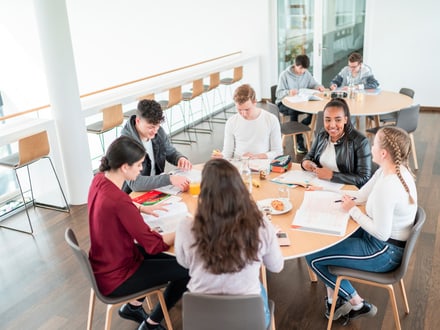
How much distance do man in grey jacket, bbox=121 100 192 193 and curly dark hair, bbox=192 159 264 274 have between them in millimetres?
1175

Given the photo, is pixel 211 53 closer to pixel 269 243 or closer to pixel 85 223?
pixel 85 223

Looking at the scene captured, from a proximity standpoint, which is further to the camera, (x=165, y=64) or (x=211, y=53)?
(x=165, y=64)

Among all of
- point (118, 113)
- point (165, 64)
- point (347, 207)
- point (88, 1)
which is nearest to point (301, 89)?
point (118, 113)

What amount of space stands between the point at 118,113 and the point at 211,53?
4.51m

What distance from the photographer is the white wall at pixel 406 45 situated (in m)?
7.32

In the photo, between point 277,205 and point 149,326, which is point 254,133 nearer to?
point 277,205

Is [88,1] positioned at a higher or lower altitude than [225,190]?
higher

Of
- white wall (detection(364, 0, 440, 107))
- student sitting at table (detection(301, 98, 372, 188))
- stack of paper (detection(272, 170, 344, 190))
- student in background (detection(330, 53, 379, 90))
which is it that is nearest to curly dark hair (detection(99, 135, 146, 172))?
stack of paper (detection(272, 170, 344, 190))

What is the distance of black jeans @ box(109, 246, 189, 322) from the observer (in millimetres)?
2367

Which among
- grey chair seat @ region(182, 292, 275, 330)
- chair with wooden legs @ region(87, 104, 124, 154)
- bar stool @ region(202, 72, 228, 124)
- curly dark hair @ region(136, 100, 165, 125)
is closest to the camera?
grey chair seat @ region(182, 292, 275, 330)

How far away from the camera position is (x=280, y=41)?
8.88 m

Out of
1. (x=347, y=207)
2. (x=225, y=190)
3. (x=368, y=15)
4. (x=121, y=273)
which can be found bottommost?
(x=121, y=273)

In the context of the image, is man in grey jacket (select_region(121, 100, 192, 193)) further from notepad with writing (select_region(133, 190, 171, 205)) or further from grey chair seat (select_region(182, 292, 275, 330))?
grey chair seat (select_region(182, 292, 275, 330))

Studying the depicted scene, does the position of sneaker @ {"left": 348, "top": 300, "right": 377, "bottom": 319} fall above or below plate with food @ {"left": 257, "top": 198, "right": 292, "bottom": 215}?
below
